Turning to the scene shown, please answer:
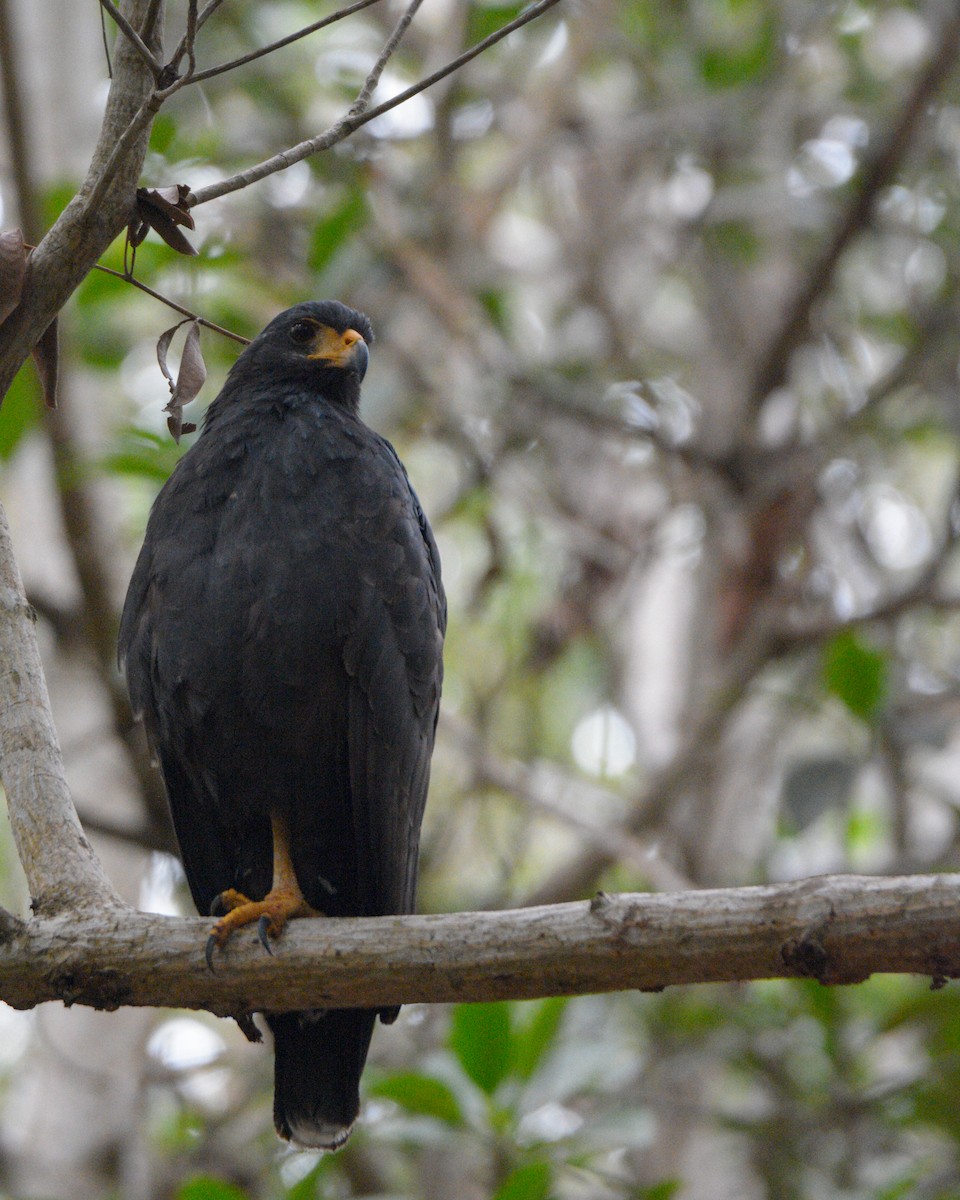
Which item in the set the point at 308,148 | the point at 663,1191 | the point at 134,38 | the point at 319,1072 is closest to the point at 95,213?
the point at 134,38

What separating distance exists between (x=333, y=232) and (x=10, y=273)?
3.41 meters

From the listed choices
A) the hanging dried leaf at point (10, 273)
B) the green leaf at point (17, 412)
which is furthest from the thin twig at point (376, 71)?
the green leaf at point (17, 412)

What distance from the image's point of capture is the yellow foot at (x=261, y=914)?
3141 millimetres

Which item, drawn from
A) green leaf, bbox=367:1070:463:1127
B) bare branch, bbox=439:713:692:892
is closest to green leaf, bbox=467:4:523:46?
bare branch, bbox=439:713:692:892

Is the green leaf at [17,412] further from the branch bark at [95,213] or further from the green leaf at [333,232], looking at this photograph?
the branch bark at [95,213]

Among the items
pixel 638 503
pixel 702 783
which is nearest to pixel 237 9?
pixel 638 503

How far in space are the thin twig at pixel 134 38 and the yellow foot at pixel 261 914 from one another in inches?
72.7

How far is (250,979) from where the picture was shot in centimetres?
311

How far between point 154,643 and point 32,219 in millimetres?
2515

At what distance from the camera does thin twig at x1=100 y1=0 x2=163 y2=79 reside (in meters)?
2.85

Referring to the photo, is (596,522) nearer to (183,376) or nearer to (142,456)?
(142,456)

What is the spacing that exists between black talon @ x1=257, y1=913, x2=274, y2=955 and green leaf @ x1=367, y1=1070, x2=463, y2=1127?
1791 millimetres

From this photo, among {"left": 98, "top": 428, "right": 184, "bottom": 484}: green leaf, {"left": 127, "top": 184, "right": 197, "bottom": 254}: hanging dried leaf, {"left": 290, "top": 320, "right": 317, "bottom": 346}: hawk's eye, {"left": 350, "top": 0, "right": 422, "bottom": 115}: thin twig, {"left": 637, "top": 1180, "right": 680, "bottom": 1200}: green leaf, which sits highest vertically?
{"left": 350, "top": 0, "right": 422, "bottom": 115}: thin twig

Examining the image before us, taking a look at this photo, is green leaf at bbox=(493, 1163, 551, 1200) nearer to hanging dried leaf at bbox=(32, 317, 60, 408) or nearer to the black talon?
the black talon
